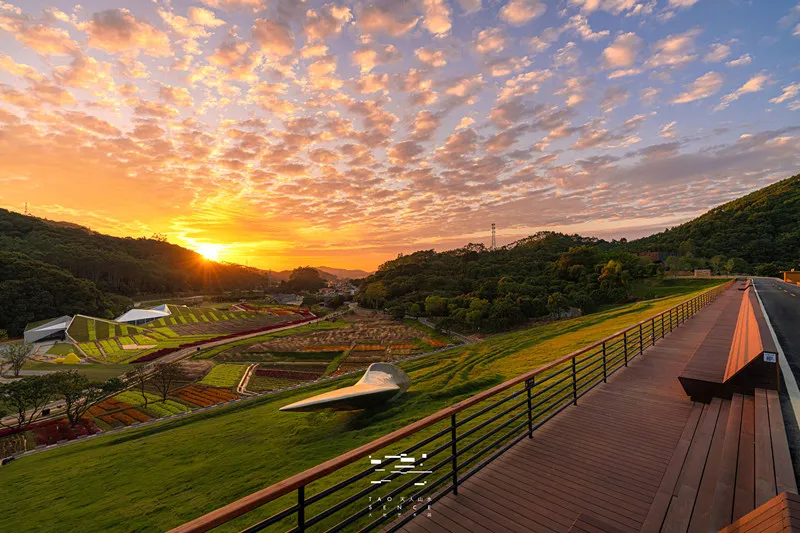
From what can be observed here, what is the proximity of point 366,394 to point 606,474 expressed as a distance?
9.62 meters

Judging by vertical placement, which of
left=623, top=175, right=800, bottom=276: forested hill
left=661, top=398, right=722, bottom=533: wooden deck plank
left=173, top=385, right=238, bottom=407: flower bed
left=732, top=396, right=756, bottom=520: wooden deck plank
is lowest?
left=173, top=385, right=238, bottom=407: flower bed

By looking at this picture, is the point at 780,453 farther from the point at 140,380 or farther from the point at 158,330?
the point at 158,330

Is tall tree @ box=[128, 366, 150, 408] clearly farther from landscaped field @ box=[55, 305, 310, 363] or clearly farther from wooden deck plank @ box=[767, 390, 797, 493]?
wooden deck plank @ box=[767, 390, 797, 493]

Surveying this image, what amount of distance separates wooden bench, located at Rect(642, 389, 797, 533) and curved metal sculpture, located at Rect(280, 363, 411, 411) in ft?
32.8

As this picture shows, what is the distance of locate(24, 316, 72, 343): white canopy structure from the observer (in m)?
50.7

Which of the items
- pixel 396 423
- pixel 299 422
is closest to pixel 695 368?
pixel 396 423

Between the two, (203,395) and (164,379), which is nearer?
(203,395)

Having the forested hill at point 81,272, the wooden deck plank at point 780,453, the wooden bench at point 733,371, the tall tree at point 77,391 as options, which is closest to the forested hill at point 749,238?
the wooden bench at point 733,371

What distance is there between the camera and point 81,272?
95375mm

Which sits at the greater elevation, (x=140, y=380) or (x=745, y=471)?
(x=745, y=471)

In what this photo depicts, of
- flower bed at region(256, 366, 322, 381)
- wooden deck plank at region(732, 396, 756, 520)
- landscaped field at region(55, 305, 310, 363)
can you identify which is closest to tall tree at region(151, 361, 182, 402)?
flower bed at region(256, 366, 322, 381)

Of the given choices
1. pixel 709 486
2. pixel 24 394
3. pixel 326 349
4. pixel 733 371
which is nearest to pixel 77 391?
pixel 24 394

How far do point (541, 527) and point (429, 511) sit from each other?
1.12 meters

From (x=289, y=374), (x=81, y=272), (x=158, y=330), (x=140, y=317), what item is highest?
(x=81, y=272)
